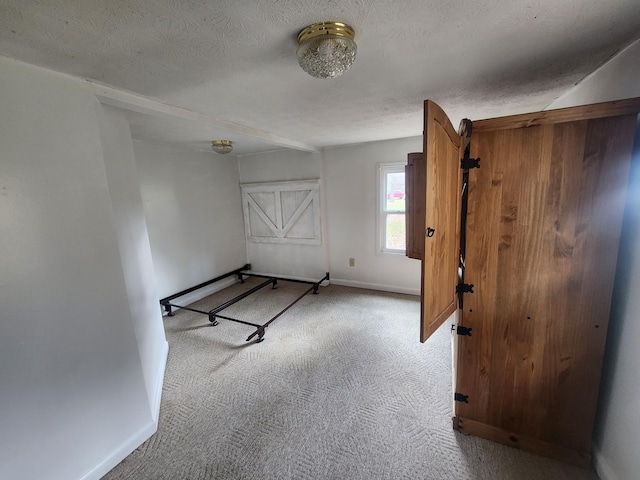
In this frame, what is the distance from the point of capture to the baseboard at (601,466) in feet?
4.02

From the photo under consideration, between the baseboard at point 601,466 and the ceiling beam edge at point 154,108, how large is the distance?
3.22m

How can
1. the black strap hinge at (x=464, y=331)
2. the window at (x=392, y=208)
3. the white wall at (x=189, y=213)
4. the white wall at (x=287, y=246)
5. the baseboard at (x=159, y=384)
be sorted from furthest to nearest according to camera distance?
the white wall at (x=287, y=246) → the window at (x=392, y=208) → the white wall at (x=189, y=213) → the baseboard at (x=159, y=384) → the black strap hinge at (x=464, y=331)

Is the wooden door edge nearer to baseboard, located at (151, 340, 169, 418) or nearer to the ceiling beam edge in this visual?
baseboard, located at (151, 340, 169, 418)

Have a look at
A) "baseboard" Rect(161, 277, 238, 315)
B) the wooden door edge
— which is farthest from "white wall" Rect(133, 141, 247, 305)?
the wooden door edge

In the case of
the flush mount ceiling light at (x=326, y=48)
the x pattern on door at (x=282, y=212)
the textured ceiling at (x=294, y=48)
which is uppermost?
the textured ceiling at (x=294, y=48)

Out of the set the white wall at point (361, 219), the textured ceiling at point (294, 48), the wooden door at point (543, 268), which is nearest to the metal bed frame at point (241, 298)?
the white wall at point (361, 219)

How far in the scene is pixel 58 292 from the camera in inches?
48.1

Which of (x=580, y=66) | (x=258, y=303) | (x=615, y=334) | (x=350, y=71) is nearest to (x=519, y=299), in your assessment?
(x=615, y=334)

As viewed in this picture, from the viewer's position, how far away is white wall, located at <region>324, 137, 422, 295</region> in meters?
3.58

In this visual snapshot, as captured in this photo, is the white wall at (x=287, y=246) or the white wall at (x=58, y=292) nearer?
the white wall at (x=58, y=292)

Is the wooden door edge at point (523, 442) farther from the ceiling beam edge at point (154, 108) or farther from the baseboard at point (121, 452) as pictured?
the ceiling beam edge at point (154, 108)

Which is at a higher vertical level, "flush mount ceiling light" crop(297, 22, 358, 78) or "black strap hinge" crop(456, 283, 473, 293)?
"flush mount ceiling light" crop(297, 22, 358, 78)

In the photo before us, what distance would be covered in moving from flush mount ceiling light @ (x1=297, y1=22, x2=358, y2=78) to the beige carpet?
202 cm

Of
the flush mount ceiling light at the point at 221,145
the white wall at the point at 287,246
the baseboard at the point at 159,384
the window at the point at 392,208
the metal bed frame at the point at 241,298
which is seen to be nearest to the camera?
the baseboard at the point at 159,384
